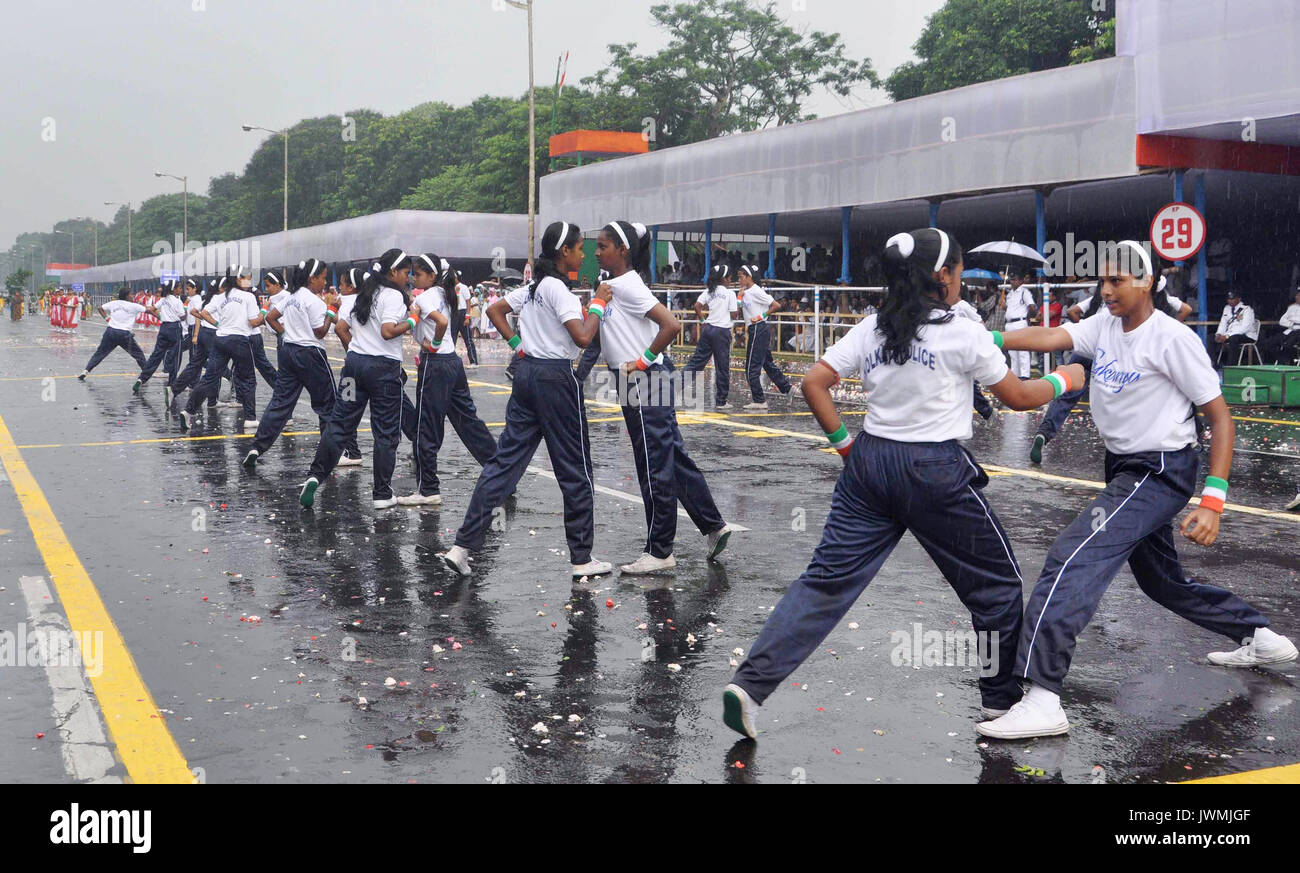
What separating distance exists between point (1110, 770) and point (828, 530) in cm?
121

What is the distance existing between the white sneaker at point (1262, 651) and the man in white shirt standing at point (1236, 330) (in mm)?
16298

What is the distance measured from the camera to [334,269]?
189ft

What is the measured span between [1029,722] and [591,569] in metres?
3.12

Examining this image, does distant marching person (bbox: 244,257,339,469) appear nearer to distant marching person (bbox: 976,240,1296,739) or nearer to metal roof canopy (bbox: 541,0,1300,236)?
distant marching person (bbox: 976,240,1296,739)

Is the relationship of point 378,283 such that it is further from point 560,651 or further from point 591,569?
point 560,651

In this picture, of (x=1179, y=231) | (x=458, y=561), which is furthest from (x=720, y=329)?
(x=458, y=561)

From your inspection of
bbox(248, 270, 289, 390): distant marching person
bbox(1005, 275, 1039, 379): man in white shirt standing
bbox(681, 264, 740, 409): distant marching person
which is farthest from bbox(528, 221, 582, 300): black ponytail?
bbox(1005, 275, 1039, 379): man in white shirt standing

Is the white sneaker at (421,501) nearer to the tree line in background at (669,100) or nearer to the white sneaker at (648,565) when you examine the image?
the white sneaker at (648,565)

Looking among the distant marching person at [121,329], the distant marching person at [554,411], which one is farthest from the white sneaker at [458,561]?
the distant marching person at [121,329]

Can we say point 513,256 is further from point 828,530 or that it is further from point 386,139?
point 828,530

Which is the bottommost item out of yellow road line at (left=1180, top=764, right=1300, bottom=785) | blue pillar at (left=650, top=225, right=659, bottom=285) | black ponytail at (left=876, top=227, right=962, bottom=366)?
yellow road line at (left=1180, top=764, right=1300, bottom=785)

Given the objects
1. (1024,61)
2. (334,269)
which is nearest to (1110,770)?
(1024,61)

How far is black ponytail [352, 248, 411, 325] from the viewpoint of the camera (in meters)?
9.36

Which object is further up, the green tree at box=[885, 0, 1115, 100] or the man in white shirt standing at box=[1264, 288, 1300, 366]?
the green tree at box=[885, 0, 1115, 100]
